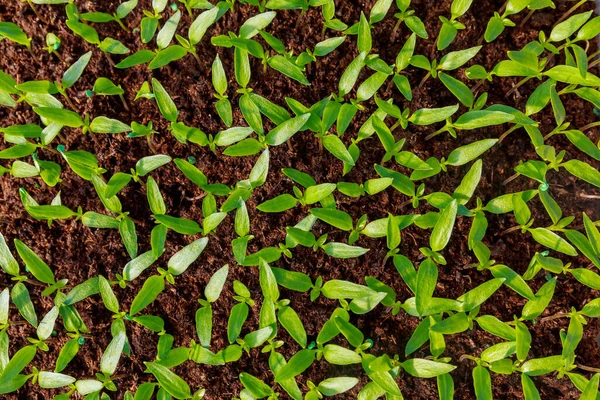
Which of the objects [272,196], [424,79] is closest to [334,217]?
[272,196]

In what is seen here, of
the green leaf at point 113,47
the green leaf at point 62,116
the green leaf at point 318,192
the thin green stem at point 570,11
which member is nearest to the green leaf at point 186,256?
the green leaf at point 318,192

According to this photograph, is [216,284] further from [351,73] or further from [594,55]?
[594,55]

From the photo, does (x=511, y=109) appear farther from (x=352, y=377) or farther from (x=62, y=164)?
(x=62, y=164)

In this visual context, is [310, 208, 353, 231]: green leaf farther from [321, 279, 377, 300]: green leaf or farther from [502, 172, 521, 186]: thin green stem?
[502, 172, 521, 186]: thin green stem

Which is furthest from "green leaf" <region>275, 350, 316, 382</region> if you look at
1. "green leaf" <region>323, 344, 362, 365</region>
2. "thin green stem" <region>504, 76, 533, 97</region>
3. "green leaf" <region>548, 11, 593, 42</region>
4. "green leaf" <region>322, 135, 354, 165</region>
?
"green leaf" <region>548, 11, 593, 42</region>

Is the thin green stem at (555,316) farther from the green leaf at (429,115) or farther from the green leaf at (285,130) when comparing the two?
the green leaf at (285,130)
